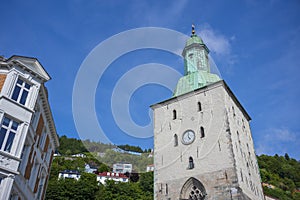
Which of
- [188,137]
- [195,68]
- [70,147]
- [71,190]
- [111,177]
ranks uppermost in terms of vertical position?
[70,147]

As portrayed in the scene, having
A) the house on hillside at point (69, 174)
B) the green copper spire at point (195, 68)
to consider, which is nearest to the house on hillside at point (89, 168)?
the house on hillside at point (69, 174)

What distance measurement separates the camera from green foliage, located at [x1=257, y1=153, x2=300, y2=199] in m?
107

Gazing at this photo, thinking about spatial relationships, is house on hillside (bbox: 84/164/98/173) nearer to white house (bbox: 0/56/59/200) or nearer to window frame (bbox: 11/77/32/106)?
white house (bbox: 0/56/59/200)

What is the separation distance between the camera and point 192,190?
25953 millimetres

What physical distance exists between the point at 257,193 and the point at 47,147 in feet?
65.0

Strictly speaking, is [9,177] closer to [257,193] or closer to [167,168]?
[167,168]

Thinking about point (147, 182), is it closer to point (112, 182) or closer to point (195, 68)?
point (112, 182)

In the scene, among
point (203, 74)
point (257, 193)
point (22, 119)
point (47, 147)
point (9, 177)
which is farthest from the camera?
point (203, 74)

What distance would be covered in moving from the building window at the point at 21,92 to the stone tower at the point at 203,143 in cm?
1588

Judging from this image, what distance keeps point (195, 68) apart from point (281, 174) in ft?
335

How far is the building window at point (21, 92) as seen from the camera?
17.2m

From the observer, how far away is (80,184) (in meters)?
64.3

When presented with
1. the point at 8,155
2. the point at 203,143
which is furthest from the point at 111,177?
the point at 8,155

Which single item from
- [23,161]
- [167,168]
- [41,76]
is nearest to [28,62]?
[41,76]
